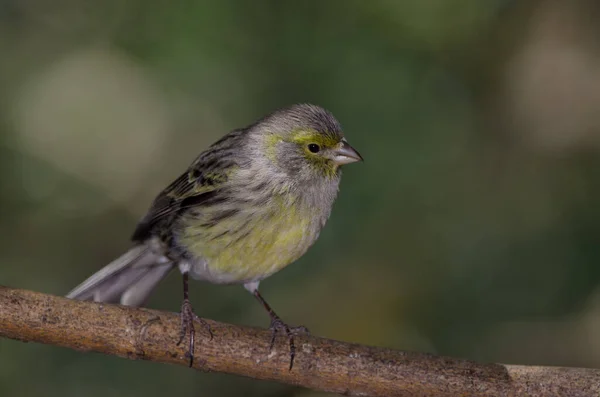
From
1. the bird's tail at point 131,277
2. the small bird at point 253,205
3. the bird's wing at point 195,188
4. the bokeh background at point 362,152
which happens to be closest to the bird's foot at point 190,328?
the small bird at point 253,205

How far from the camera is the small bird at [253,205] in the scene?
4.56 m

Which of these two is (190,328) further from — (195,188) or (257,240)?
(195,188)

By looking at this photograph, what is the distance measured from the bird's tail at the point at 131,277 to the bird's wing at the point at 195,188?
119mm

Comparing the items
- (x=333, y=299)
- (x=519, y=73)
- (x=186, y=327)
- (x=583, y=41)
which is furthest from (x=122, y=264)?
(x=583, y=41)

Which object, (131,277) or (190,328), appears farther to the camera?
(131,277)

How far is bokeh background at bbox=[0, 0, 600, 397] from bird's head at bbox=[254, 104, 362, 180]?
1189mm

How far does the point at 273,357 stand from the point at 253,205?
2.91ft

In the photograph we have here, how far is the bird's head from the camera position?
4711 mm

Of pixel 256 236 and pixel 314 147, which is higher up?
pixel 314 147

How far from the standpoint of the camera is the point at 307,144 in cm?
475

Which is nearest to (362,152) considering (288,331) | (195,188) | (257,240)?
(195,188)

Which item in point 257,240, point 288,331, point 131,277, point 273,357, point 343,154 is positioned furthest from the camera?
point 131,277

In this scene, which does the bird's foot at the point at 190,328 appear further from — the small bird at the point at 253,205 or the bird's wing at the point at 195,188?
the bird's wing at the point at 195,188

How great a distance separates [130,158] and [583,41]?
3.62 meters
